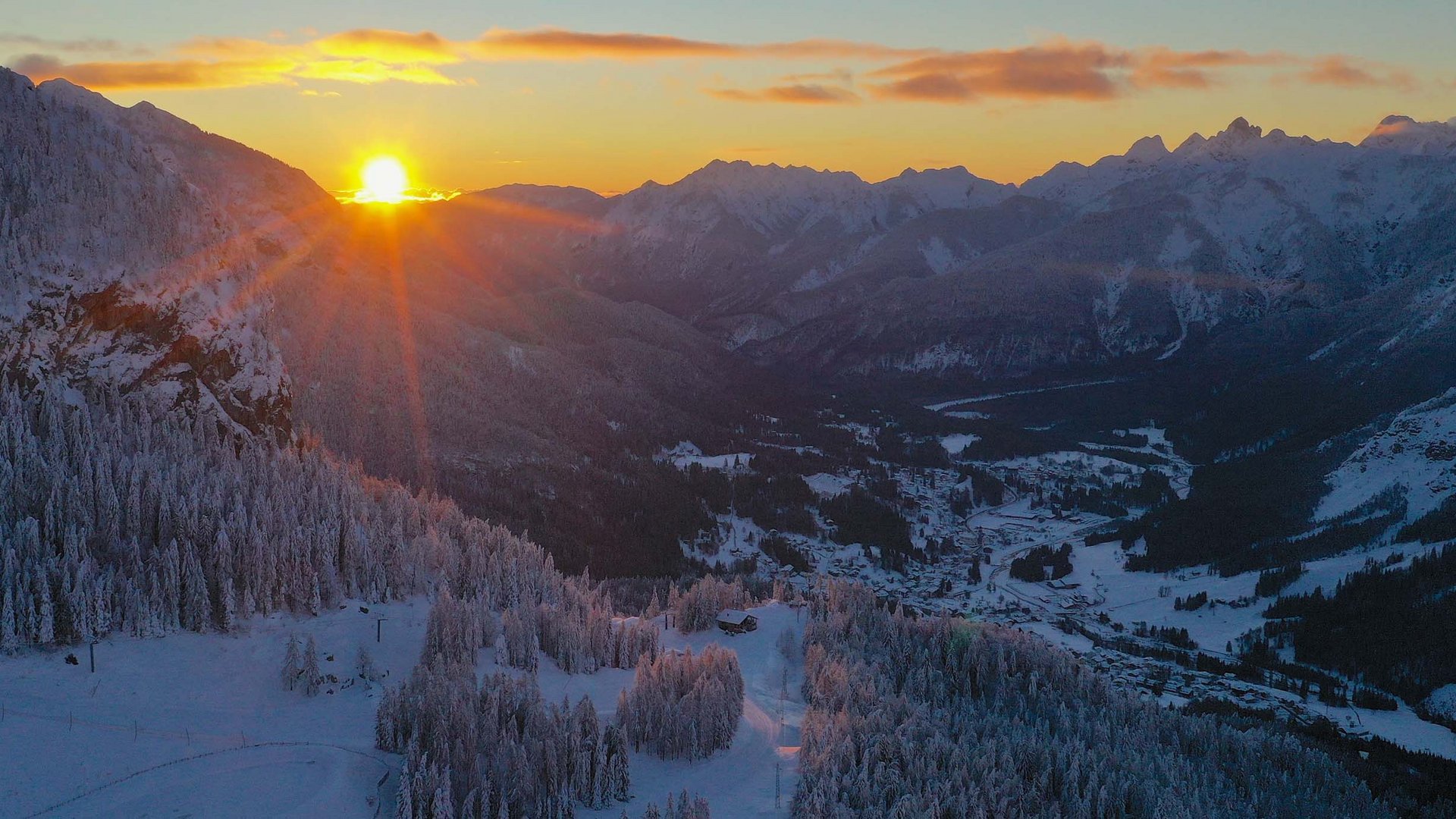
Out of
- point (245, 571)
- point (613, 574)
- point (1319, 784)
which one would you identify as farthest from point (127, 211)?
point (1319, 784)

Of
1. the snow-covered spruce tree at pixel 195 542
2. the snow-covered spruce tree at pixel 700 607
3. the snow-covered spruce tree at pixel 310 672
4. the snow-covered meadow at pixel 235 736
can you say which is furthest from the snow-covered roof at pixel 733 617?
the snow-covered spruce tree at pixel 310 672

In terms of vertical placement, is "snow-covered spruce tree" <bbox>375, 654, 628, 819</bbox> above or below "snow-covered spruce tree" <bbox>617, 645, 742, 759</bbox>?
above

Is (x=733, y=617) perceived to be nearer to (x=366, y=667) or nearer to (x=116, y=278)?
(x=366, y=667)

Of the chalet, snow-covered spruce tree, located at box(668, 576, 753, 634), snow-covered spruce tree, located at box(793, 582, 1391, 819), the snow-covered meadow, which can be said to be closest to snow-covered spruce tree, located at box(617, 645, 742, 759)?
the snow-covered meadow

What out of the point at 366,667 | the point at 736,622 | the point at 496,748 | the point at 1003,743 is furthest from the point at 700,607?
the point at 496,748

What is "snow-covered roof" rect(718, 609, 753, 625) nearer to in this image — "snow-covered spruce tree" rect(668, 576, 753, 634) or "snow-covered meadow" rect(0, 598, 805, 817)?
"snow-covered spruce tree" rect(668, 576, 753, 634)

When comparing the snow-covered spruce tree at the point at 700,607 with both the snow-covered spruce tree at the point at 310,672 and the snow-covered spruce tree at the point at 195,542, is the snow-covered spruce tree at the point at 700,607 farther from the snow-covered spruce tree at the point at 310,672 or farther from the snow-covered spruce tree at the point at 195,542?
the snow-covered spruce tree at the point at 310,672

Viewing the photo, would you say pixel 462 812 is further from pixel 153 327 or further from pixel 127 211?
pixel 127 211
